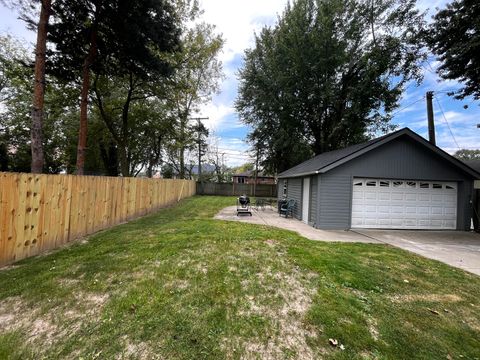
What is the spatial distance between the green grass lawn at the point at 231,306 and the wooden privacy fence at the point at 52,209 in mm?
397

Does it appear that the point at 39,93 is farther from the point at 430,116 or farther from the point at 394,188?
the point at 430,116

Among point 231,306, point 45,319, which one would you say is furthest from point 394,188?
point 45,319

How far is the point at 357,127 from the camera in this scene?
56.5ft

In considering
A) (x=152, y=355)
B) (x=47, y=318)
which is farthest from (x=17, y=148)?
(x=152, y=355)

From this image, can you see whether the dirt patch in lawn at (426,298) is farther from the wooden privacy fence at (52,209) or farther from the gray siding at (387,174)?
the wooden privacy fence at (52,209)

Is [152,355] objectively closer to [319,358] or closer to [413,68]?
[319,358]

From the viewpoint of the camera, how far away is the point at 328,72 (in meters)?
17.3

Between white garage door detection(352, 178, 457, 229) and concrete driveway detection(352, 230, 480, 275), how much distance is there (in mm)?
433

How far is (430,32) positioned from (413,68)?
18.6 ft

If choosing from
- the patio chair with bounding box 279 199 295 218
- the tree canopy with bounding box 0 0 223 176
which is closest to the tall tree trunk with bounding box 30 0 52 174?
the tree canopy with bounding box 0 0 223 176

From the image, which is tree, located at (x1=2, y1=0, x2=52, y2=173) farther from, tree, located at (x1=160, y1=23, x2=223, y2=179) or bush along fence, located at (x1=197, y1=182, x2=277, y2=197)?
bush along fence, located at (x1=197, y1=182, x2=277, y2=197)

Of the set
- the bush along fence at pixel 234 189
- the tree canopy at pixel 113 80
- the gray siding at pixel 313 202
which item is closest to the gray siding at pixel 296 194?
the gray siding at pixel 313 202

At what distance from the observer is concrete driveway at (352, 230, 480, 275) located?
572 centimetres

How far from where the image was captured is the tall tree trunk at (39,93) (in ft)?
19.4
